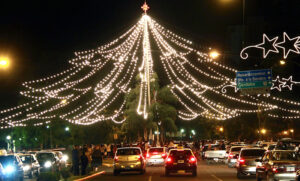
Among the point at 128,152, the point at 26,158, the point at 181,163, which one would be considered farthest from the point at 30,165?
the point at 181,163

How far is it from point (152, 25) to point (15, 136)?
3639 centimetres

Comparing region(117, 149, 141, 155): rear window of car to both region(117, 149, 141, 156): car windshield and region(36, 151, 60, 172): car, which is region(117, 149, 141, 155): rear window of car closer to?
region(117, 149, 141, 156): car windshield

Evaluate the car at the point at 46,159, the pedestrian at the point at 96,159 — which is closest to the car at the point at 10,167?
the car at the point at 46,159

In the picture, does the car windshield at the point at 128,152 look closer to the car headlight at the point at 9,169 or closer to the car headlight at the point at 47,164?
the car headlight at the point at 47,164

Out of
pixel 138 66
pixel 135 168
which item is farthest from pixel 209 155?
pixel 138 66

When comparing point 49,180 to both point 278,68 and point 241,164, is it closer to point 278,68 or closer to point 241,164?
point 241,164

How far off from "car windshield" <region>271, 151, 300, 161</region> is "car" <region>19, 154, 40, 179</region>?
47.9 feet

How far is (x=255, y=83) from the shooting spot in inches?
1385

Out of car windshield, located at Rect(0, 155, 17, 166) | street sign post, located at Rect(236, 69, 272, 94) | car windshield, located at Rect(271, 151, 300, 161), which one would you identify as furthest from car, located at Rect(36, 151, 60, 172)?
car windshield, located at Rect(271, 151, 300, 161)

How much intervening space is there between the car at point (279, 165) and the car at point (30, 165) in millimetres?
13828

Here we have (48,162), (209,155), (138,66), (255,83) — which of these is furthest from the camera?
(138,66)

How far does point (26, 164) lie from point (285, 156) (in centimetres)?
1542

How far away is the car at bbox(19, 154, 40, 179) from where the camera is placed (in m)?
27.1

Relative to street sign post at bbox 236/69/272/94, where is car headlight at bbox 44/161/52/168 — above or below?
below
